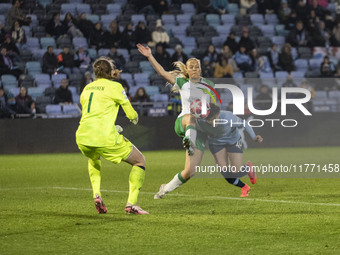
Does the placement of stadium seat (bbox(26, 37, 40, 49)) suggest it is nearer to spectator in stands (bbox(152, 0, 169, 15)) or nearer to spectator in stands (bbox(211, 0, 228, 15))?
spectator in stands (bbox(152, 0, 169, 15))

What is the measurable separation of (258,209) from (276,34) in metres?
19.0

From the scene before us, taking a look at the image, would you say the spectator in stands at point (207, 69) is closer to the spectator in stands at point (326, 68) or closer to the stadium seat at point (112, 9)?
the stadium seat at point (112, 9)

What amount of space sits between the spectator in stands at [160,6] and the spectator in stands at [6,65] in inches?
242

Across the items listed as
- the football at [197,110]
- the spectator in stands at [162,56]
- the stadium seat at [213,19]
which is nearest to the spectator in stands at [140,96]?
the spectator in stands at [162,56]

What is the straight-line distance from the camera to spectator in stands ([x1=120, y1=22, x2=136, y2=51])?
2477 centimetres

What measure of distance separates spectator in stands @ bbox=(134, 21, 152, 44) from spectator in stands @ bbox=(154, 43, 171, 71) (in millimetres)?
938

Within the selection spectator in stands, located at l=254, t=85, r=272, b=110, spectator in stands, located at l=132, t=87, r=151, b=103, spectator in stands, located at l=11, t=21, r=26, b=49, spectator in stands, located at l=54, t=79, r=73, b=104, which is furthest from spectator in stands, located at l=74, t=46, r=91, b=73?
spectator in stands, located at l=254, t=85, r=272, b=110

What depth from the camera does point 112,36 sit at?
24.6 meters

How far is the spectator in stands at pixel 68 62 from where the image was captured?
75.7ft

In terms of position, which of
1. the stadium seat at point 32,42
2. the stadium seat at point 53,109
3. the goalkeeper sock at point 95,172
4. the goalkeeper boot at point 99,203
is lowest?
the stadium seat at point 53,109

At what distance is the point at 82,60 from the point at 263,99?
5751 millimetres

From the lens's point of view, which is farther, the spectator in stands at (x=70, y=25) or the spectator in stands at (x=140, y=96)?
the spectator in stands at (x=70, y=25)

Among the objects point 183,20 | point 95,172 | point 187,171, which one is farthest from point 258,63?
point 95,172

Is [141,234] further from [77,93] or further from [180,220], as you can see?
[77,93]
